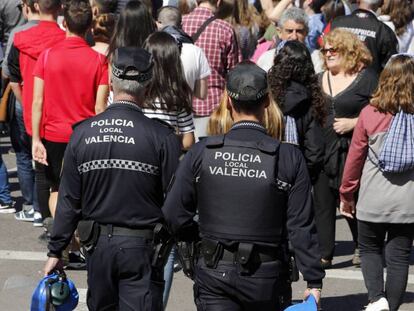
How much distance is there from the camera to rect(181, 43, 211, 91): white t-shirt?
7.93 m

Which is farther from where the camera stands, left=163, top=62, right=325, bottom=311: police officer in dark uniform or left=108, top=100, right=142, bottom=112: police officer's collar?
left=108, top=100, right=142, bottom=112: police officer's collar

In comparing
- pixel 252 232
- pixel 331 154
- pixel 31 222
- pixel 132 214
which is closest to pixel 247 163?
pixel 252 232

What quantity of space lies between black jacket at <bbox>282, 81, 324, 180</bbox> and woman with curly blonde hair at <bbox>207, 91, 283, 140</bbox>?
6.50 feet

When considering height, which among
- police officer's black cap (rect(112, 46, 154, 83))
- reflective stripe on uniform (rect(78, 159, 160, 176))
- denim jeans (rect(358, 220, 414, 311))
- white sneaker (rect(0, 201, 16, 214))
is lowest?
white sneaker (rect(0, 201, 16, 214))

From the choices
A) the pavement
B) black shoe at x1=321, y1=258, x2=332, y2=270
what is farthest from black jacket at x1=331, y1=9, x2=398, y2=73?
black shoe at x1=321, y1=258, x2=332, y2=270

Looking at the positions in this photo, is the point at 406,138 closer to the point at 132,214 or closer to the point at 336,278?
the point at 336,278

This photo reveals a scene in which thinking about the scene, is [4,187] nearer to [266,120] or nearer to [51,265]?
[51,265]

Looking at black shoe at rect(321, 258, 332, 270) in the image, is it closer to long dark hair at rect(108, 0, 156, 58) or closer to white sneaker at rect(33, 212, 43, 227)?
long dark hair at rect(108, 0, 156, 58)

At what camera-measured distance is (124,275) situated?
16.8 ft

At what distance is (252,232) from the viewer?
15.6 ft

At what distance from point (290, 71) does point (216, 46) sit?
229 cm

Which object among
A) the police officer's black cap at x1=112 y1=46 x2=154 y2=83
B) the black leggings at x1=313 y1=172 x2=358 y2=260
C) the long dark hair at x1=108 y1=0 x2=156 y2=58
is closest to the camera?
the police officer's black cap at x1=112 y1=46 x2=154 y2=83

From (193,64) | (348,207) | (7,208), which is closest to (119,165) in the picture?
(348,207)

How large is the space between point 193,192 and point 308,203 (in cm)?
55
